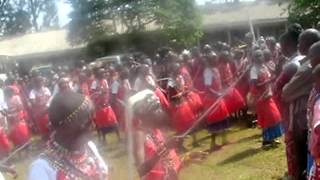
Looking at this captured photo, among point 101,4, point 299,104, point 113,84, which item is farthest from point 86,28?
point 299,104

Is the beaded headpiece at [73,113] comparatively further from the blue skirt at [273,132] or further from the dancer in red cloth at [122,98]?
the dancer in red cloth at [122,98]

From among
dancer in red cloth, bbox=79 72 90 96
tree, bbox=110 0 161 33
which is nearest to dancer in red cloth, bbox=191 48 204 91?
dancer in red cloth, bbox=79 72 90 96

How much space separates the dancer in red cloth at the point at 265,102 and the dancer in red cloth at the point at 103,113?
3802 millimetres

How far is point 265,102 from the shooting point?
943 cm

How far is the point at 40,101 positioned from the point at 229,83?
161 inches

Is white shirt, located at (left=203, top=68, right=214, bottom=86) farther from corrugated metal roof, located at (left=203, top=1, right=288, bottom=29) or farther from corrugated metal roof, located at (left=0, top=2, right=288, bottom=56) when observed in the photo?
corrugated metal roof, located at (left=203, top=1, right=288, bottom=29)

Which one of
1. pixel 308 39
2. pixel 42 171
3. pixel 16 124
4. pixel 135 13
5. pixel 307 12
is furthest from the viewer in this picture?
pixel 135 13

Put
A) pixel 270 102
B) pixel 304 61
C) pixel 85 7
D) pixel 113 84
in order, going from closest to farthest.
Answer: pixel 304 61 → pixel 270 102 → pixel 113 84 → pixel 85 7

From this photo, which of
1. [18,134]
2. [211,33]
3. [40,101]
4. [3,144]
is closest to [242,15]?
[211,33]

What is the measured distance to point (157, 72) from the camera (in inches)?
571

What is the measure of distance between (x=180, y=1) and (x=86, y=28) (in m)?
7.24

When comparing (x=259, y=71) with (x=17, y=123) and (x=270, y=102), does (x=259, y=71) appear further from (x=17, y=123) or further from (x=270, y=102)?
(x=17, y=123)

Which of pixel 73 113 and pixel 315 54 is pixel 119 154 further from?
pixel 73 113

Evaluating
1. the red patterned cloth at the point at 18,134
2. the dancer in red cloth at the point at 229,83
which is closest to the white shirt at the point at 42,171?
the dancer in red cloth at the point at 229,83
